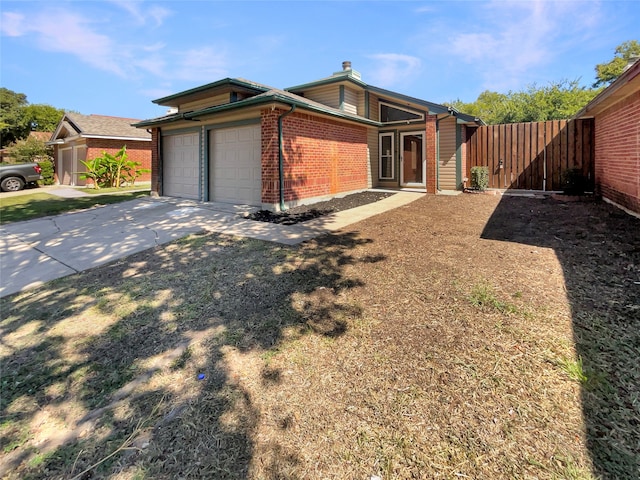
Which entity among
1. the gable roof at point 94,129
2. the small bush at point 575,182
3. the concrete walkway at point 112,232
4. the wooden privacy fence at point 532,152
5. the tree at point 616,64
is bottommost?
the concrete walkway at point 112,232

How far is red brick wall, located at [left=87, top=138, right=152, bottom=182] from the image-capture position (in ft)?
63.7

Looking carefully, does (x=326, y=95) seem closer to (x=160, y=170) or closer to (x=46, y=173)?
(x=160, y=170)

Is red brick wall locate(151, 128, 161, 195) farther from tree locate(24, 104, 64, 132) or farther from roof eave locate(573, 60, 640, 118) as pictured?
tree locate(24, 104, 64, 132)

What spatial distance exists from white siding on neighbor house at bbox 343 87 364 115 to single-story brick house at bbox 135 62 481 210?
0.04 meters

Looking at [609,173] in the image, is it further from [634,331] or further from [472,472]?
[472,472]

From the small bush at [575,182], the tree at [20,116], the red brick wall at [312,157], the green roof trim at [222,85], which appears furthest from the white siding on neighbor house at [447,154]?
the tree at [20,116]

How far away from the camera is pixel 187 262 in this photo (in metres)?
5.43

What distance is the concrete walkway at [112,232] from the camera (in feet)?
18.8

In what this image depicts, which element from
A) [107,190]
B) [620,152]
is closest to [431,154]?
[620,152]

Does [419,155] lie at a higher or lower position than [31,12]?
lower

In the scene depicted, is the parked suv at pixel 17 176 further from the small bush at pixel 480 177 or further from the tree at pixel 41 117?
the tree at pixel 41 117

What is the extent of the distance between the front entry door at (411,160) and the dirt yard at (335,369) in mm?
9702

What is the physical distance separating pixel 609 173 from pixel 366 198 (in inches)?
258

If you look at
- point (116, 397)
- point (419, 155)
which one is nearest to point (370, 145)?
point (419, 155)
